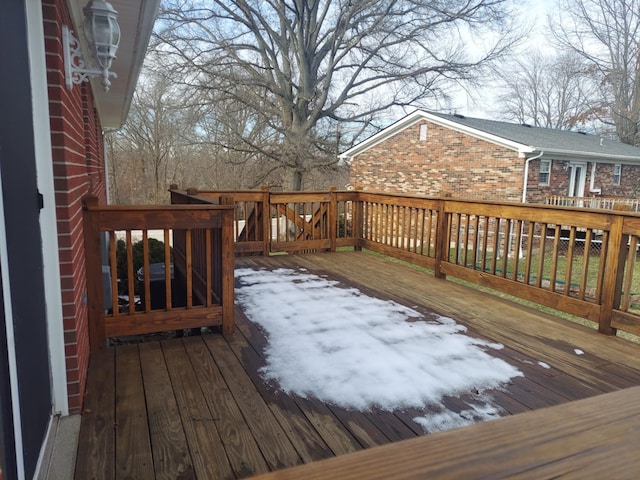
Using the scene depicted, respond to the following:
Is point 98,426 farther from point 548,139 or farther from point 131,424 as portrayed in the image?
point 548,139

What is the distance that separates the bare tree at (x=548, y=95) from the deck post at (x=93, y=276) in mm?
24818

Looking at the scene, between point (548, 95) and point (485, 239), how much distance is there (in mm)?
26200

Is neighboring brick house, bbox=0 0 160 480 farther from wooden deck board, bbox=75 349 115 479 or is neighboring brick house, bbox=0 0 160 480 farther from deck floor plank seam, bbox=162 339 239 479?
deck floor plank seam, bbox=162 339 239 479

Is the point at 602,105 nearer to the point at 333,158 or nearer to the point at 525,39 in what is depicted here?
the point at 525,39

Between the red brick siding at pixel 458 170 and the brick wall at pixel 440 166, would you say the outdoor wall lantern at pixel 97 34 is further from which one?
the brick wall at pixel 440 166

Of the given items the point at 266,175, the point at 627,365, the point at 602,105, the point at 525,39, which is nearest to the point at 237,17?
the point at 266,175

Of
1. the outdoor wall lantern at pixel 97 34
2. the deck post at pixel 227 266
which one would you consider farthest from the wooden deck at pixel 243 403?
the outdoor wall lantern at pixel 97 34

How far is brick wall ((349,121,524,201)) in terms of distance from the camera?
13672 millimetres

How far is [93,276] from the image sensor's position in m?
3.01

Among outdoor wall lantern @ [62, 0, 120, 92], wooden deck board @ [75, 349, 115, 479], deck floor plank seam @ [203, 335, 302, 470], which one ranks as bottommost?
wooden deck board @ [75, 349, 115, 479]

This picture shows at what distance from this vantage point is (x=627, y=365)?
9.50 feet

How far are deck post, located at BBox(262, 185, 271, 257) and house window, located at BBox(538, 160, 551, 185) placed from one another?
34.2 ft

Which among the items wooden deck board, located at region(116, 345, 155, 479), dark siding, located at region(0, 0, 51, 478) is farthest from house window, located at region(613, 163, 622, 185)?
dark siding, located at region(0, 0, 51, 478)

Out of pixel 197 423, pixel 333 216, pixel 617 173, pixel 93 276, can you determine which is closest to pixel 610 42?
pixel 617 173
